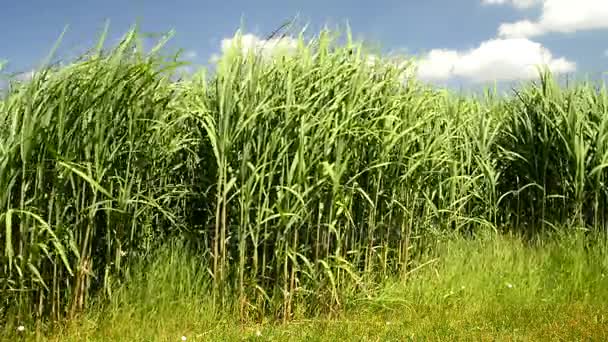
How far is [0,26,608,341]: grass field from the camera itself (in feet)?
11.6

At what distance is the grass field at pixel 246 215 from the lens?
355 centimetres

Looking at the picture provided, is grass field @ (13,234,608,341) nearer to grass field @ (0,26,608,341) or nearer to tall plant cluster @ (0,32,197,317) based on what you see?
grass field @ (0,26,608,341)

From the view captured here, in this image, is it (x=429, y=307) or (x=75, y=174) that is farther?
(x=429, y=307)

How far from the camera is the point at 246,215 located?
3799 mm

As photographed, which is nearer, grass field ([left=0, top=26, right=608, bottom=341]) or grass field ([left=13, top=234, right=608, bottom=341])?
grass field ([left=0, top=26, right=608, bottom=341])

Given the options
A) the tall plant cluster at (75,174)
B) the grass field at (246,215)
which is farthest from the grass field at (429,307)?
the tall plant cluster at (75,174)

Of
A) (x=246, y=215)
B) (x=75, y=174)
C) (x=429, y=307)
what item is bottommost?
(x=429, y=307)

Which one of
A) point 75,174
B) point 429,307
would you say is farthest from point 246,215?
point 429,307

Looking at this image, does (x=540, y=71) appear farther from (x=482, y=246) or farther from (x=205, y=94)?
(x=205, y=94)

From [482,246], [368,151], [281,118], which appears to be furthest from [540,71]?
[281,118]

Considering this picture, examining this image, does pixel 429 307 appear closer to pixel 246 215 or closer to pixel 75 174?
pixel 246 215

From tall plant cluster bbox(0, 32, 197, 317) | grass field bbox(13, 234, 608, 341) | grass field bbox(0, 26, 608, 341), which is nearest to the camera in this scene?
tall plant cluster bbox(0, 32, 197, 317)

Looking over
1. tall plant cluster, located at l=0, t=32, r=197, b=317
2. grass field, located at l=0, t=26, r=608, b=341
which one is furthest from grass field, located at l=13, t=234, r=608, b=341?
tall plant cluster, located at l=0, t=32, r=197, b=317

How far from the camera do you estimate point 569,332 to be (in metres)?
4.05
